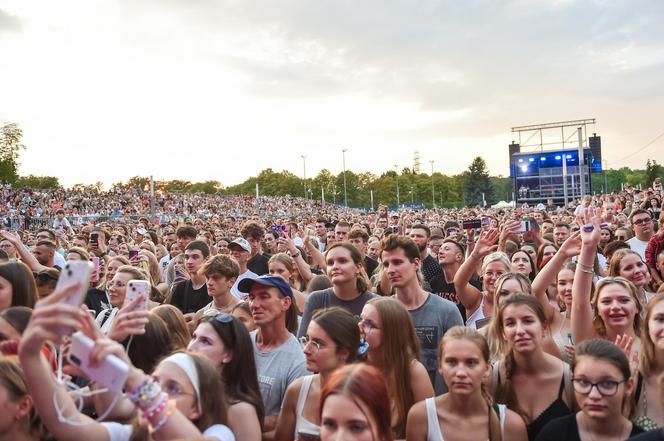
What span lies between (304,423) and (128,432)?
1158mm

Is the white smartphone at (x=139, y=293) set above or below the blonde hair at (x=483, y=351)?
above

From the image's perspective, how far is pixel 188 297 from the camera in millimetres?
7070

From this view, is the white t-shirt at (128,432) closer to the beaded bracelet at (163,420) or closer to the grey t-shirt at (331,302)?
the beaded bracelet at (163,420)

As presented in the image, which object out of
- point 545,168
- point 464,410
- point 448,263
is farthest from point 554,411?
point 545,168

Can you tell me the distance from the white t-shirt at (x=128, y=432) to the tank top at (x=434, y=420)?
3.66ft

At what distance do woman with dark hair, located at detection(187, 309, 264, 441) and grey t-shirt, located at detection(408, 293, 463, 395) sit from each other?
1648 millimetres

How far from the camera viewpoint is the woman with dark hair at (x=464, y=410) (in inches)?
126

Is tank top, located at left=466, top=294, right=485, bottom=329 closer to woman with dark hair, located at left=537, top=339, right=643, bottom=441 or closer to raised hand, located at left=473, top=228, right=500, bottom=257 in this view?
raised hand, located at left=473, top=228, right=500, bottom=257

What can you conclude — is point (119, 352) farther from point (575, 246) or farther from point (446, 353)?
point (575, 246)

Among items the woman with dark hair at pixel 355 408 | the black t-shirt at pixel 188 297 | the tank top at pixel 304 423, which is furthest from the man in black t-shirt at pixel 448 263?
the woman with dark hair at pixel 355 408

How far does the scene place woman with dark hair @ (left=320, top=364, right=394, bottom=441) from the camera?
227 cm

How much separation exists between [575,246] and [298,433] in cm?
323

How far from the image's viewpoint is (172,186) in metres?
145

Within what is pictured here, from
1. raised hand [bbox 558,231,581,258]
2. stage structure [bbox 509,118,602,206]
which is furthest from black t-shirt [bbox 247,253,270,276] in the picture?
stage structure [bbox 509,118,602,206]
